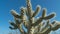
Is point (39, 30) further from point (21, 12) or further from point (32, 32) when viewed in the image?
point (21, 12)

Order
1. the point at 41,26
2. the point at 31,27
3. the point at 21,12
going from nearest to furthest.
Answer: the point at 21,12 → the point at 31,27 → the point at 41,26

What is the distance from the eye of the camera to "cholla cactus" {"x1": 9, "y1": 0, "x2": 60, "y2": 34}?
7566 mm

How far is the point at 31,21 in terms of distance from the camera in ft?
25.6

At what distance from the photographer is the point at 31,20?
779 cm

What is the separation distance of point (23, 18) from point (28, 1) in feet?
2.47

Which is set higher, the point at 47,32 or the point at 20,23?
the point at 20,23

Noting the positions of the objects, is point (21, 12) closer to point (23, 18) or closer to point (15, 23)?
point (23, 18)

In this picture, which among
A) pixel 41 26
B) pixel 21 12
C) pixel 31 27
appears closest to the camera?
pixel 21 12

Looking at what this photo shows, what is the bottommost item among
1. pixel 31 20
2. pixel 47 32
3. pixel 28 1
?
pixel 47 32

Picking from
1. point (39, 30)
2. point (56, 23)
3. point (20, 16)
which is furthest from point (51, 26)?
point (20, 16)

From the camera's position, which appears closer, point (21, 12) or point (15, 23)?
point (21, 12)

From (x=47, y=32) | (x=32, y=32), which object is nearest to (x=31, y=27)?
(x=32, y=32)

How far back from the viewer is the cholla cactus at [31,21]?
7.57 m

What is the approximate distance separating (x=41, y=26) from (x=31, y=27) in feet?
2.38
